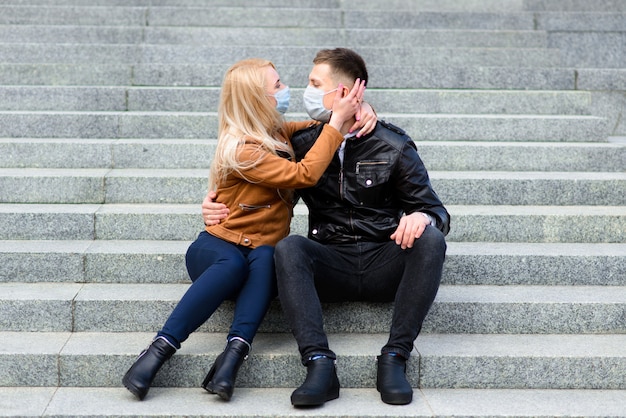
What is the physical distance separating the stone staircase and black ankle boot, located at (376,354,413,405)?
0.17 ft

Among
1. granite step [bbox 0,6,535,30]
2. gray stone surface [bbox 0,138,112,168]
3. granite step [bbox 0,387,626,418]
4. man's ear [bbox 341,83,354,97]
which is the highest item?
granite step [bbox 0,6,535,30]

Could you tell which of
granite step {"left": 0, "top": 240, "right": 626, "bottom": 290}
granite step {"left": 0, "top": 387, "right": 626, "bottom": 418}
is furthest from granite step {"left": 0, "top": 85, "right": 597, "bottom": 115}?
granite step {"left": 0, "top": 387, "right": 626, "bottom": 418}

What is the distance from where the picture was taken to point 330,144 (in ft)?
12.5

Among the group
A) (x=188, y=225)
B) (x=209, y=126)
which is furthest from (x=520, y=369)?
(x=209, y=126)

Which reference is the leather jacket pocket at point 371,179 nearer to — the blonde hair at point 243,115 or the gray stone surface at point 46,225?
the blonde hair at point 243,115

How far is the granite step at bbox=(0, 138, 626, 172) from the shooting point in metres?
5.34

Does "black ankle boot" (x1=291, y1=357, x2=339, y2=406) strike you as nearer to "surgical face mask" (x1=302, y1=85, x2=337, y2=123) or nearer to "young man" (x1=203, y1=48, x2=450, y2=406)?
"young man" (x1=203, y1=48, x2=450, y2=406)

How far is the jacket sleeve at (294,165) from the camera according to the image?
3.79 meters

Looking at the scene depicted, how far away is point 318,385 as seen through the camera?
3.51 m

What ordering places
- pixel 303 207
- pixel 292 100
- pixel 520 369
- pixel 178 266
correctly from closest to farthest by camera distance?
pixel 520 369, pixel 178 266, pixel 303 207, pixel 292 100

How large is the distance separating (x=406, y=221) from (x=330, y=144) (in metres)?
0.49

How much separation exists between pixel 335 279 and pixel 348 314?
269mm

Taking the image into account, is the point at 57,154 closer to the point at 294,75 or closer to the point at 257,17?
the point at 294,75

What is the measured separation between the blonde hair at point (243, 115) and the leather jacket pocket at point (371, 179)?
384 mm
